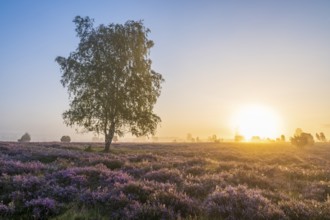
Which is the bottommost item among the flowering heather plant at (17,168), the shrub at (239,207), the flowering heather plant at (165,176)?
the shrub at (239,207)

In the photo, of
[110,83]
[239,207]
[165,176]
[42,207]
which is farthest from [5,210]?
[110,83]

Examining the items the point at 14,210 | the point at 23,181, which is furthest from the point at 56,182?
the point at 14,210

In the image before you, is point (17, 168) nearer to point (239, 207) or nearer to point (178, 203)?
point (178, 203)

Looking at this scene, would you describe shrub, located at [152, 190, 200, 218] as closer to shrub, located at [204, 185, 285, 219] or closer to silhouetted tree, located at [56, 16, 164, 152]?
shrub, located at [204, 185, 285, 219]

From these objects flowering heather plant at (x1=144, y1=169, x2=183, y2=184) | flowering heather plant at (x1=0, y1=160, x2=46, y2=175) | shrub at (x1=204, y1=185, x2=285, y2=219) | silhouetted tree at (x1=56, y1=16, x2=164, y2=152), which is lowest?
shrub at (x1=204, y1=185, x2=285, y2=219)

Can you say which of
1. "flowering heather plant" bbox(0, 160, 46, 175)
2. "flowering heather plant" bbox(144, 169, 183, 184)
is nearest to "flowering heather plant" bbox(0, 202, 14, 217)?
"flowering heather plant" bbox(0, 160, 46, 175)

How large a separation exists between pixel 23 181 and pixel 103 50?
28238mm

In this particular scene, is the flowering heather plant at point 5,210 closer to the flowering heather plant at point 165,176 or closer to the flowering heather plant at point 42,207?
the flowering heather plant at point 42,207

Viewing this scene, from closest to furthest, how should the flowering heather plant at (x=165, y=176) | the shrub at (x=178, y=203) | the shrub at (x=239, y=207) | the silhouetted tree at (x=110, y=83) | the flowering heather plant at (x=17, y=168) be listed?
1. the shrub at (x=239, y=207)
2. the shrub at (x=178, y=203)
3. the flowering heather plant at (x=165, y=176)
4. the flowering heather plant at (x=17, y=168)
5. the silhouetted tree at (x=110, y=83)

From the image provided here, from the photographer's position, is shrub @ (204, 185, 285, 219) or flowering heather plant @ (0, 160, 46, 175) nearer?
shrub @ (204, 185, 285, 219)

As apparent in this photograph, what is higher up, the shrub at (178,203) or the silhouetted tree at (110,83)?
the silhouetted tree at (110,83)

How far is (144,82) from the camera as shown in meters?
36.5

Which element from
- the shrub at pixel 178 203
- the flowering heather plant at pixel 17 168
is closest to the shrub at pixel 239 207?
the shrub at pixel 178 203

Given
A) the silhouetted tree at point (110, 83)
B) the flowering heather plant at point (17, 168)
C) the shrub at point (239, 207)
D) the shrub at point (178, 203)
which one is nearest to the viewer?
the shrub at point (239, 207)
